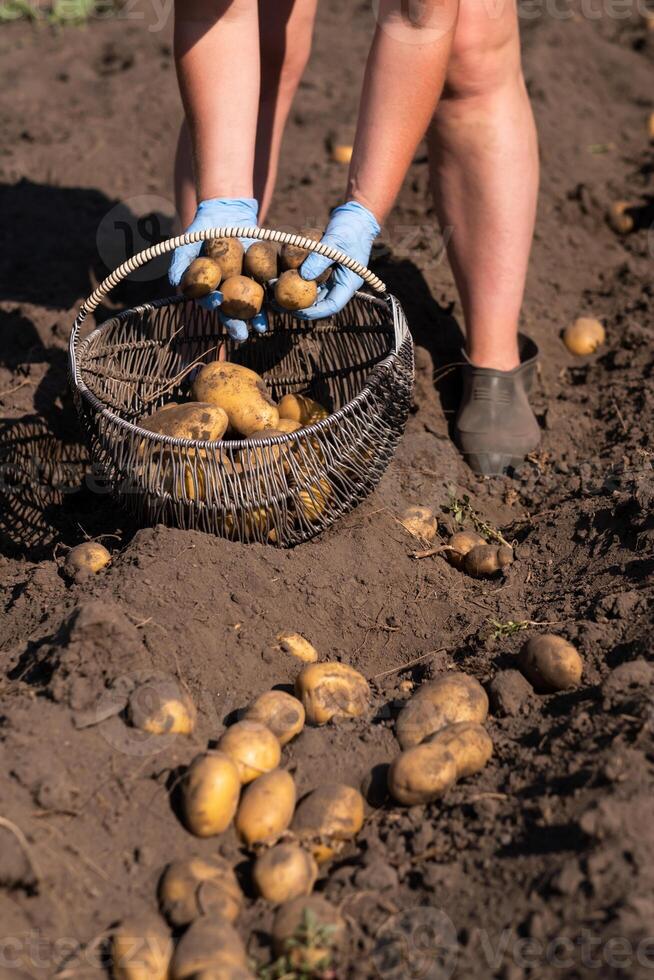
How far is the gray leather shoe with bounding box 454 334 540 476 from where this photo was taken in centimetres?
312

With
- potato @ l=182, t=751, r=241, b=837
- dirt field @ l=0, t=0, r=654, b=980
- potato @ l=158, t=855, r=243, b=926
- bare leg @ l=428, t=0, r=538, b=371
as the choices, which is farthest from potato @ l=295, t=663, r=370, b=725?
bare leg @ l=428, t=0, r=538, b=371

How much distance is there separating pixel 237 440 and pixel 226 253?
0.50m

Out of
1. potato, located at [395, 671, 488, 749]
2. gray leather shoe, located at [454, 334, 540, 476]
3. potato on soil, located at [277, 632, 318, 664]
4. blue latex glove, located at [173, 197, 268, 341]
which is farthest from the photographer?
gray leather shoe, located at [454, 334, 540, 476]

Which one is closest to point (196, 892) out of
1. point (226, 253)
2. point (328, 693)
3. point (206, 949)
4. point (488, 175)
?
point (206, 949)

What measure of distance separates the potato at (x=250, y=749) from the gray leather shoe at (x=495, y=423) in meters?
1.46

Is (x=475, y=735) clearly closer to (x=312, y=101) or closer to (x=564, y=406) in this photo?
(x=564, y=406)

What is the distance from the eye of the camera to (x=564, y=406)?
3.39 meters

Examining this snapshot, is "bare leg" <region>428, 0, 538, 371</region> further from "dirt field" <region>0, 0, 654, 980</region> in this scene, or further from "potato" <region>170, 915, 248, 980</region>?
"potato" <region>170, 915, 248, 980</region>

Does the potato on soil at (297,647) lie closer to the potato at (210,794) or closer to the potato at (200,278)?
the potato at (210,794)

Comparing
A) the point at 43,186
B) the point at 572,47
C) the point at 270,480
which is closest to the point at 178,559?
the point at 270,480

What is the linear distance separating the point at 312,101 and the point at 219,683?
394cm

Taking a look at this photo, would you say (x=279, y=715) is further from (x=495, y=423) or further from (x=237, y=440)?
(x=495, y=423)

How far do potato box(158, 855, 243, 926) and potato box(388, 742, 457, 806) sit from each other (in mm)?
356

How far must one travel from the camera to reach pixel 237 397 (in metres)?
2.60
